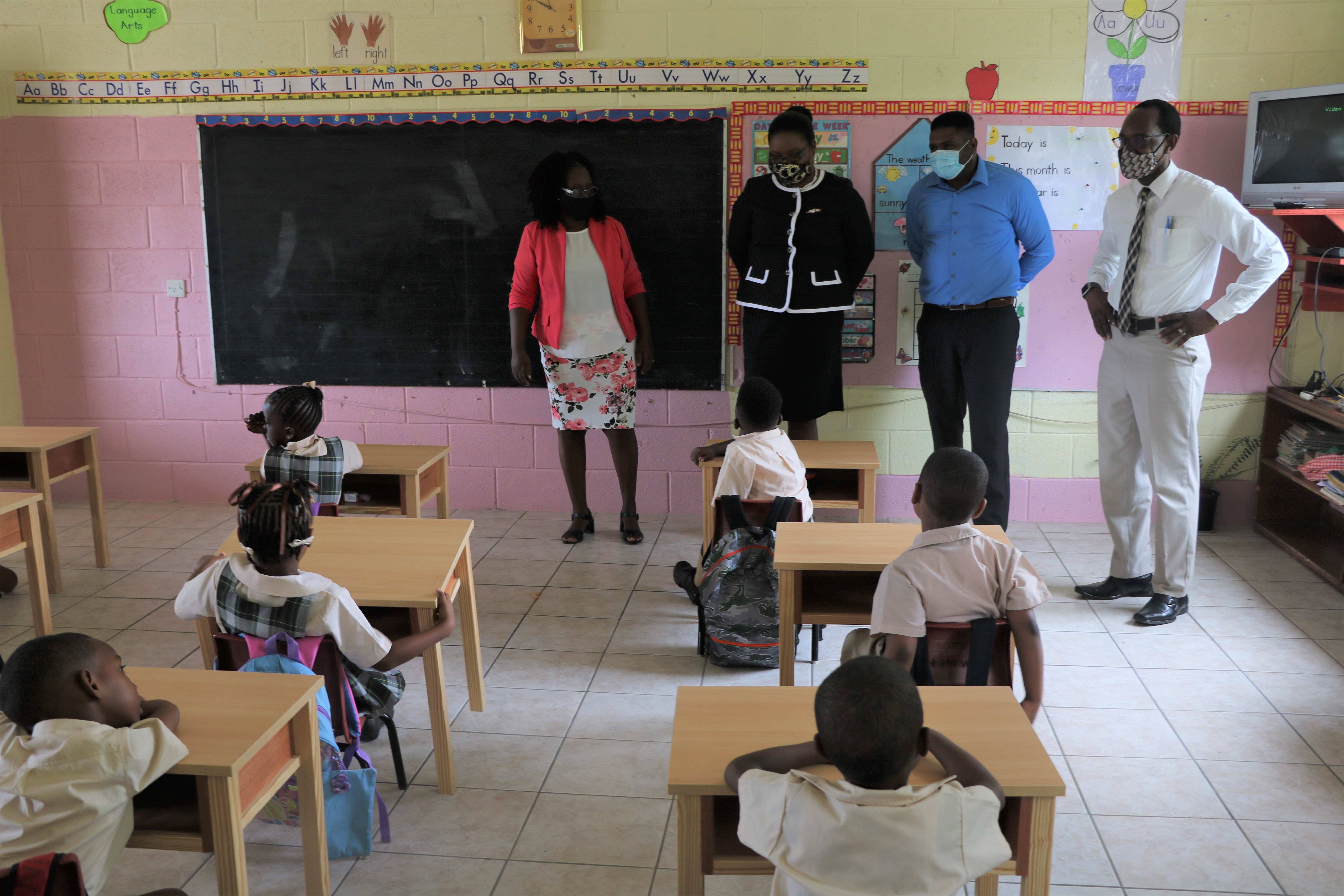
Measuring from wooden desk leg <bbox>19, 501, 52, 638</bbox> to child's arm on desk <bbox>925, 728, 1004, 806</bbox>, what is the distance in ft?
9.98

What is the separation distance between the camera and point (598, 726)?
3.05 metres

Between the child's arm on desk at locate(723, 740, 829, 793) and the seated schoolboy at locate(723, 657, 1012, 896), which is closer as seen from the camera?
the seated schoolboy at locate(723, 657, 1012, 896)

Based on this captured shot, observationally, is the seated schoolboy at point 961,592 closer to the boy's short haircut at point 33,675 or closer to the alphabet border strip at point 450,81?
the boy's short haircut at point 33,675

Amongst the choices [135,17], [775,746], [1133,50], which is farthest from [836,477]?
[135,17]

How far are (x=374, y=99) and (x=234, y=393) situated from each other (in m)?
1.60

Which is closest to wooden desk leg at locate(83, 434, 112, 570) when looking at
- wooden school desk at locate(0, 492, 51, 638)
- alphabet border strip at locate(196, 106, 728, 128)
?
wooden school desk at locate(0, 492, 51, 638)

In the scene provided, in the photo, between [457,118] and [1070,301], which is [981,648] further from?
[457,118]

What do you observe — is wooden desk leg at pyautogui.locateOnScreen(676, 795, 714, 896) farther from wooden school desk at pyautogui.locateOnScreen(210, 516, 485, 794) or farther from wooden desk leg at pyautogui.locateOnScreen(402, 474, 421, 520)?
wooden desk leg at pyautogui.locateOnScreen(402, 474, 421, 520)

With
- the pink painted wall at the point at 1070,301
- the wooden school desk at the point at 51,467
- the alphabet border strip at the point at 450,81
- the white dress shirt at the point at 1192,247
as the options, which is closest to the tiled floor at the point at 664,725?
the wooden school desk at the point at 51,467

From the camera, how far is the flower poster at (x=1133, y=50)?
181 inches

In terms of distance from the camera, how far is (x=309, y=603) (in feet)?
7.24

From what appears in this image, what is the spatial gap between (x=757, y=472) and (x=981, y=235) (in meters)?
1.68

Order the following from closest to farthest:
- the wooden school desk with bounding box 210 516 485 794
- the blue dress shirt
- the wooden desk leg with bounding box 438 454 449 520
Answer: the wooden school desk with bounding box 210 516 485 794
the wooden desk leg with bounding box 438 454 449 520
the blue dress shirt

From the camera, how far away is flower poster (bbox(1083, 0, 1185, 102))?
461 cm
